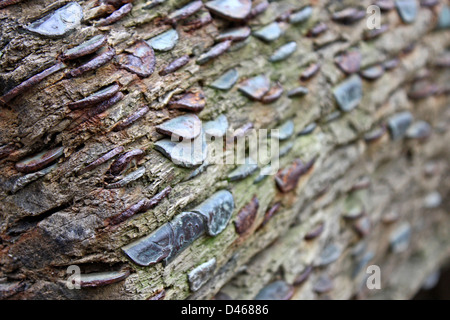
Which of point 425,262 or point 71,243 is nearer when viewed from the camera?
point 71,243

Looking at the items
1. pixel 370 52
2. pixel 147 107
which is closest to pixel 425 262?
pixel 370 52

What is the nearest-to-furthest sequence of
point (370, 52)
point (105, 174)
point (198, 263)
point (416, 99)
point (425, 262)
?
point (105, 174)
point (198, 263)
point (370, 52)
point (416, 99)
point (425, 262)

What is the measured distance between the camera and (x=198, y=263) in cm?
96

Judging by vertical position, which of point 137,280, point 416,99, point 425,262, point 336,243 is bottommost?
point 425,262

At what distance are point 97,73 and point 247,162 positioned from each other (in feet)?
1.17

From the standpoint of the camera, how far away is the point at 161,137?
91cm

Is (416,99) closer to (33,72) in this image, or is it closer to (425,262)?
(425,262)

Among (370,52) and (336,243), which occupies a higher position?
(370,52)

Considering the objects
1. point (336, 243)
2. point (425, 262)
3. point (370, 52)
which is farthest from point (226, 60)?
point (425, 262)

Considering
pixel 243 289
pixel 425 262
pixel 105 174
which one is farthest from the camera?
pixel 425 262

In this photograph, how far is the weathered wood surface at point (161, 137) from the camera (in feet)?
2.81

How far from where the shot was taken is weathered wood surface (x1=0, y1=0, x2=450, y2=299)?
2.81 ft

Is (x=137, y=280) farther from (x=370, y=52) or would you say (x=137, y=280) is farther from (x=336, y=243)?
(x=370, y=52)
